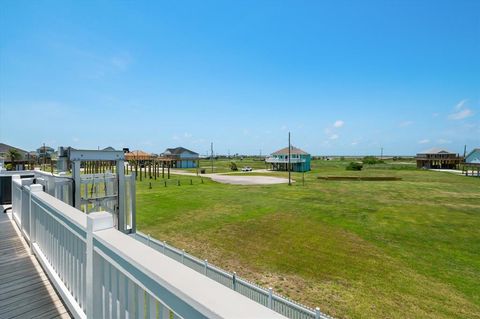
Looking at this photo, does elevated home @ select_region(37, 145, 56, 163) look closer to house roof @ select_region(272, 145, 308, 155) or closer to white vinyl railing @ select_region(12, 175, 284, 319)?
white vinyl railing @ select_region(12, 175, 284, 319)

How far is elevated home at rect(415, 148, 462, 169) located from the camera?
5603cm

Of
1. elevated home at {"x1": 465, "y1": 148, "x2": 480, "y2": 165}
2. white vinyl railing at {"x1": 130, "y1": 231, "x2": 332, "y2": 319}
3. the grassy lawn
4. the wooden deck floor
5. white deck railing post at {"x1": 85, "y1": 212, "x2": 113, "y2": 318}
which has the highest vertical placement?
elevated home at {"x1": 465, "y1": 148, "x2": 480, "y2": 165}

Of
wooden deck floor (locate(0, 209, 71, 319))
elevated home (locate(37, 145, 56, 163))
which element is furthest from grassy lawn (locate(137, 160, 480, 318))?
elevated home (locate(37, 145, 56, 163))

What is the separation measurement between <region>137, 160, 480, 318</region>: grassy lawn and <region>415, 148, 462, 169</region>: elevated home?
44.7 m

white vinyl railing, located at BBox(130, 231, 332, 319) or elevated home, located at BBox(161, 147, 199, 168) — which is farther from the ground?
elevated home, located at BBox(161, 147, 199, 168)

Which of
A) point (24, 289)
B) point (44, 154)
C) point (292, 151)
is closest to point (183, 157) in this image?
point (292, 151)

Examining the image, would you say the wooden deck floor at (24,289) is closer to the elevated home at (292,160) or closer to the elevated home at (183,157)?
the elevated home at (292,160)

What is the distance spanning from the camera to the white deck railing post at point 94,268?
6.75 ft

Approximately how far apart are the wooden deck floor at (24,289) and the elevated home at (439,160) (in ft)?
224

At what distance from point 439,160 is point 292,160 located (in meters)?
32.2

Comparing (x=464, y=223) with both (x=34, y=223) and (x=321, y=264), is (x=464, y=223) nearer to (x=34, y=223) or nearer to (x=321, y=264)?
(x=321, y=264)

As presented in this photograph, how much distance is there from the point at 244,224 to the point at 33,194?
33.7 ft

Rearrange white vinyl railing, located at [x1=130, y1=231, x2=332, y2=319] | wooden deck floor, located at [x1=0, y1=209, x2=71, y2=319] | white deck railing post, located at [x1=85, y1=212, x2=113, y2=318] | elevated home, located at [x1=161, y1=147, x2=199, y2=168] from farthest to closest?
elevated home, located at [x1=161, y1=147, x2=199, y2=168]
white vinyl railing, located at [x1=130, y1=231, x2=332, y2=319]
wooden deck floor, located at [x1=0, y1=209, x2=71, y2=319]
white deck railing post, located at [x1=85, y1=212, x2=113, y2=318]

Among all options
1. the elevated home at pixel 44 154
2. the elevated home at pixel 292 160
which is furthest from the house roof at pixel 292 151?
the elevated home at pixel 44 154
